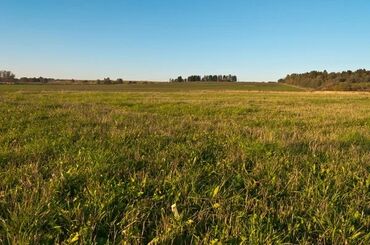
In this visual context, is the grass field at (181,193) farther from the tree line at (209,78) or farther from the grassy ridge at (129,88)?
the tree line at (209,78)

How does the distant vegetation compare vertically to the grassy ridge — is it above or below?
above

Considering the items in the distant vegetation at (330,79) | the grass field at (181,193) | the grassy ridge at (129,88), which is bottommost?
the grassy ridge at (129,88)

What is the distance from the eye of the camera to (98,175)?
4.64 meters

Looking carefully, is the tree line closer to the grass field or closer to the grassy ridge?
the grassy ridge

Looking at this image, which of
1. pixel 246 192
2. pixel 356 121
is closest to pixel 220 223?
pixel 246 192

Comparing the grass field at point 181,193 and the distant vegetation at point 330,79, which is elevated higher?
the distant vegetation at point 330,79

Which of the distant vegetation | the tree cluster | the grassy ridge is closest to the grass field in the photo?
the grassy ridge

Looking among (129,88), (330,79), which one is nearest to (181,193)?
(129,88)

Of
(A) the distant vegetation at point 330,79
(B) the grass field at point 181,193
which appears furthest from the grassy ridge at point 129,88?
(B) the grass field at point 181,193

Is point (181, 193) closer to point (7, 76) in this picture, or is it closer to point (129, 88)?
point (129, 88)

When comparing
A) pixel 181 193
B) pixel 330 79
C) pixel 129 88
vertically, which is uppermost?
pixel 330 79

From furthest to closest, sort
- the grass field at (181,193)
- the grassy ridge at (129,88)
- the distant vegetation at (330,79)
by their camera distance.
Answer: the distant vegetation at (330,79) → the grassy ridge at (129,88) → the grass field at (181,193)

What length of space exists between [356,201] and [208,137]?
162 inches

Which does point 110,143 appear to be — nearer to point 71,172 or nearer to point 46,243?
point 71,172
